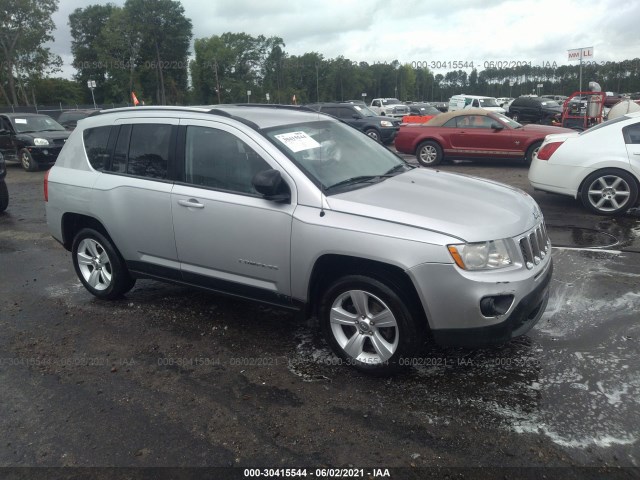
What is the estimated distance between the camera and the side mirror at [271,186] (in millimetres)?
3441

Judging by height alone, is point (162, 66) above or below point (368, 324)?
above

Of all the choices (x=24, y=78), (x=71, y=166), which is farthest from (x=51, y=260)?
(x=24, y=78)

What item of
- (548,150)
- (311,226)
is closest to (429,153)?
(548,150)

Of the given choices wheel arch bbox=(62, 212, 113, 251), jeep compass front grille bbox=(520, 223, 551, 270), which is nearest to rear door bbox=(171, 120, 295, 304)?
wheel arch bbox=(62, 212, 113, 251)

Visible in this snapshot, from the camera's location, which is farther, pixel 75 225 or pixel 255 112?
pixel 75 225

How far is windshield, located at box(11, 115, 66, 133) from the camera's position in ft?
52.0

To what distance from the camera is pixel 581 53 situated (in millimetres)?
17156

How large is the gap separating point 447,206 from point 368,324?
0.96 meters

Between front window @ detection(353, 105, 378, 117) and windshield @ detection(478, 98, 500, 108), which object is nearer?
front window @ detection(353, 105, 378, 117)

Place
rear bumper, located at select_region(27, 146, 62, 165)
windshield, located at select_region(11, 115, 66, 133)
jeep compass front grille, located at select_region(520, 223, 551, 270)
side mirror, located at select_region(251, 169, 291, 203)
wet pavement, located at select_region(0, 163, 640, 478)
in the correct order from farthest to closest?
windshield, located at select_region(11, 115, 66, 133), rear bumper, located at select_region(27, 146, 62, 165), side mirror, located at select_region(251, 169, 291, 203), jeep compass front grille, located at select_region(520, 223, 551, 270), wet pavement, located at select_region(0, 163, 640, 478)

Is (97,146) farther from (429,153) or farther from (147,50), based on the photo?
(147,50)

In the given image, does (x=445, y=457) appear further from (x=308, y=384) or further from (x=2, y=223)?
(x=2, y=223)

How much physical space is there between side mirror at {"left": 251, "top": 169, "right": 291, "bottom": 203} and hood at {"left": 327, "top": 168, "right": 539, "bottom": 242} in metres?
0.34

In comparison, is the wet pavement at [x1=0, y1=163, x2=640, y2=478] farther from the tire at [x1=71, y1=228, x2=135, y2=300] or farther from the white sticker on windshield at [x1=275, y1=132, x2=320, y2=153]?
the white sticker on windshield at [x1=275, y1=132, x2=320, y2=153]
